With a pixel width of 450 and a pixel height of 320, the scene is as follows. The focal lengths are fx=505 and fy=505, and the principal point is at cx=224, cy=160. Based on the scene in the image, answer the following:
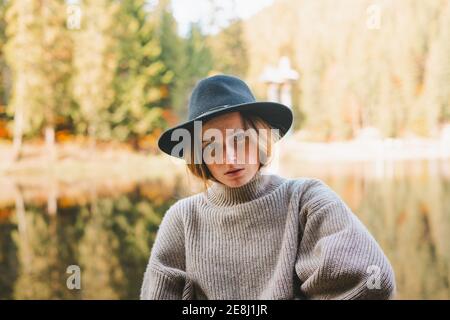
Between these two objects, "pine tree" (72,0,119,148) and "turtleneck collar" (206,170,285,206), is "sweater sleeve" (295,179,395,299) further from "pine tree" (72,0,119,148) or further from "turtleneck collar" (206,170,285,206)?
"pine tree" (72,0,119,148)

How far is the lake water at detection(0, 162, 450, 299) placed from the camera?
4.19 metres

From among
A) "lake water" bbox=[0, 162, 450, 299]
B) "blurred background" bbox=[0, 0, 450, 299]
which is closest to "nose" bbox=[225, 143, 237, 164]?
"blurred background" bbox=[0, 0, 450, 299]

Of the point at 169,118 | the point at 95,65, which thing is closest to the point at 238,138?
the point at 169,118

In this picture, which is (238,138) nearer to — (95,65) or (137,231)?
(137,231)

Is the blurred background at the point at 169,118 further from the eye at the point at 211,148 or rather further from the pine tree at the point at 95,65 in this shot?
the eye at the point at 211,148

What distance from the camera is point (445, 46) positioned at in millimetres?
3922

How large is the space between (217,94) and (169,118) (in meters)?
4.06

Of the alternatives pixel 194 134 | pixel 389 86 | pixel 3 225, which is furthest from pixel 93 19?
pixel 194 134

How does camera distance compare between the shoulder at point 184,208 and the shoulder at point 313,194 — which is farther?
the shoulder at point 184,208

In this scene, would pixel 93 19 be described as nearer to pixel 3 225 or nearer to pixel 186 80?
pixel 186 80

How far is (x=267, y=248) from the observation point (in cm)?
86

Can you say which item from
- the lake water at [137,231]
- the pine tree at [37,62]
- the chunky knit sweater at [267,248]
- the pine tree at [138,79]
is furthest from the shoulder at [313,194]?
the pine tree at [37,62]

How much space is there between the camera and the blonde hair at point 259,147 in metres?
0.85
